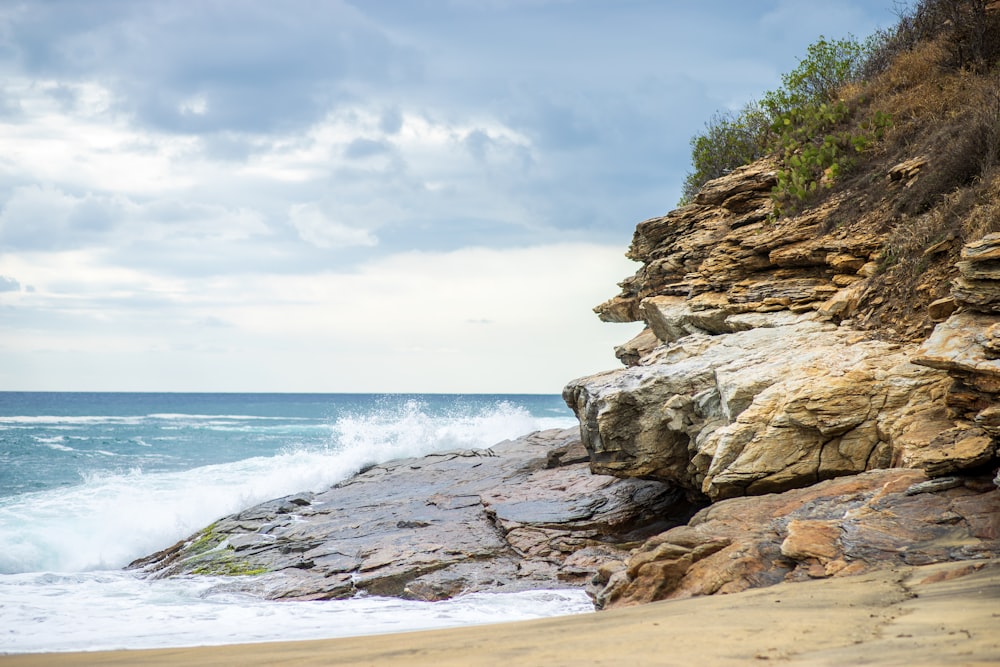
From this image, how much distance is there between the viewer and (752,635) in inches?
179

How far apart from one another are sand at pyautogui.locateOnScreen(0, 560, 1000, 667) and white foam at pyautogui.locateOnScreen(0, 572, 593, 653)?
201 centimetres

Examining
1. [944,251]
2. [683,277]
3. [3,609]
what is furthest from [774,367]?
[3,609]

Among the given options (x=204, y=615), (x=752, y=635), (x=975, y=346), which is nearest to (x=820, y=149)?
(x=975, y=346)

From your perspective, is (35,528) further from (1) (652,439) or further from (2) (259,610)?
(1) (652,439)

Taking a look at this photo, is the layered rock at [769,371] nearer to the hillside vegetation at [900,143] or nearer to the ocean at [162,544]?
the hillside vegetation at [900,143]

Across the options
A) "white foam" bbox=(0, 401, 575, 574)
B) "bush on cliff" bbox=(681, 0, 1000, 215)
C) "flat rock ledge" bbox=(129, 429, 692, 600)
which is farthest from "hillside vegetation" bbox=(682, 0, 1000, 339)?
"white foam" bbox=(0, 401, 575, 574)

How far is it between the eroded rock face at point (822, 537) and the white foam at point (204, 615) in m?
1.86

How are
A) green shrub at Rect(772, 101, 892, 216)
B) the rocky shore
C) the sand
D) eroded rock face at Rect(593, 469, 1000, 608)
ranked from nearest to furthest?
the sand, eroded rock face at Rect(593, 469, 1000, 608), the rocky shore, green shrub at Rect(772, 101, 892, 216)

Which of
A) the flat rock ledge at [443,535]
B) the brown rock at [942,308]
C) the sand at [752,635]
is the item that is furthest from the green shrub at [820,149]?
the sand at [752,635]

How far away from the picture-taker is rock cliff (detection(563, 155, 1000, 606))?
22.7 ft

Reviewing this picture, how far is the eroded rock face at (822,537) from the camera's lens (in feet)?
20.9

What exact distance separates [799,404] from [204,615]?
26.3 ft

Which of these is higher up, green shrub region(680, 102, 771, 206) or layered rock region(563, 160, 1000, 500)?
green shrub region(680, 102, 771, 206)

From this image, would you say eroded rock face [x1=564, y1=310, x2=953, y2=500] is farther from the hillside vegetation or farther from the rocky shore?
the hillside vegetation
